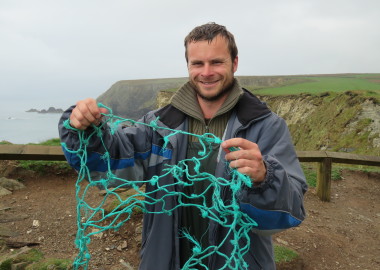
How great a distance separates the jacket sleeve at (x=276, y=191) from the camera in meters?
1.67

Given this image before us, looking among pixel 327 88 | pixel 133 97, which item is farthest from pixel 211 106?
pixel 327 88

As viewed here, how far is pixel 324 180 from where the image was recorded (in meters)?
6.39

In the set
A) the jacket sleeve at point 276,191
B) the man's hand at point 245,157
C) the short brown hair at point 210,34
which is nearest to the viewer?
the man's hand at point 245,157

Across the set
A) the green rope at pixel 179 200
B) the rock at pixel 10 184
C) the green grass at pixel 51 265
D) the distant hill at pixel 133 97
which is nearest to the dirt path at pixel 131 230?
the rock at pixel 10 184

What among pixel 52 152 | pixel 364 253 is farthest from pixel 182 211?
pixel 364 253

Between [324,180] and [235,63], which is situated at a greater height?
[235,63]

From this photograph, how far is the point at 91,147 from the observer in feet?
6.49

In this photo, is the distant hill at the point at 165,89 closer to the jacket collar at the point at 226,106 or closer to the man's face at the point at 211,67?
the jacket collar at the point at 226,106

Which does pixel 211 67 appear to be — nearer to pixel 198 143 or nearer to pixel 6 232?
pixel 198 143

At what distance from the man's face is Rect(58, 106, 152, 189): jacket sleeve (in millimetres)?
606

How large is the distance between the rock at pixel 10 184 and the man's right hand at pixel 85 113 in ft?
15.7

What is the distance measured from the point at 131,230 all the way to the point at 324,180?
4.40m

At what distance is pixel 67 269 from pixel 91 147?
2179 millimetres

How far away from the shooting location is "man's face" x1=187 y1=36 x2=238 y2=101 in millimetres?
2338
